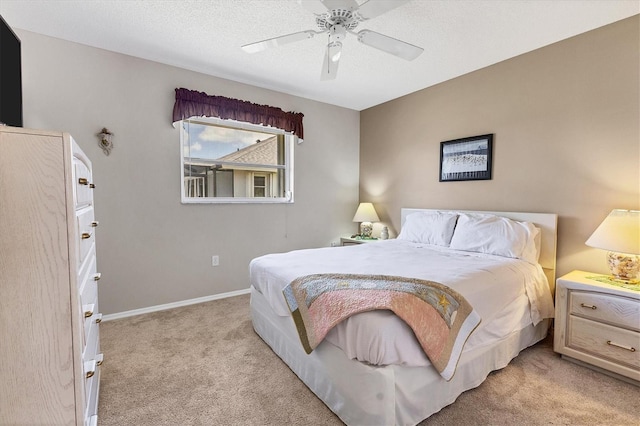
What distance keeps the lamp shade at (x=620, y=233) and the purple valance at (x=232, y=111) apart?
310 cm

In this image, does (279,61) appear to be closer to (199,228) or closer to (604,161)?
(199,228)

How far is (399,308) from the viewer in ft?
4.58

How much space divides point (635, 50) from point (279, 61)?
2878 millimetres

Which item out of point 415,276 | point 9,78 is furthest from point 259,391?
point 9,78

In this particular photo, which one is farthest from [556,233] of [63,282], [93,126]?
[93,126]

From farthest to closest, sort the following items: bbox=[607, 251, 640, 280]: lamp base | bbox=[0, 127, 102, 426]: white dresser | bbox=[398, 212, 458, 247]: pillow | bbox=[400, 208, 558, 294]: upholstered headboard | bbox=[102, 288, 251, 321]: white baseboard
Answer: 1. bbox=[398, 212, 458, 247]: pillow
2. bbox=[102, 288, 251, 321]: white baseboard
3. bbox=[400, 208, 558, 294]: upholstered headboard
4. bbox=[607, 251, 640, 280]: lamp base
5. bbox=[0, 127, 102, 426]: white dresser

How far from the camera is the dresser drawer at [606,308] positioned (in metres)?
1.85

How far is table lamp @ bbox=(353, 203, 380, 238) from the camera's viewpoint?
4.18 m

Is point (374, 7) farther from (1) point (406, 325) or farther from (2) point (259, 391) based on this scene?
(2) point (259, 391)

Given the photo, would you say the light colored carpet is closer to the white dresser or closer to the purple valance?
the white dresser

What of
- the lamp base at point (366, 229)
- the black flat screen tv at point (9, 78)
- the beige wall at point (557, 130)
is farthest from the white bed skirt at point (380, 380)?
the lamp base at point (366, 229)

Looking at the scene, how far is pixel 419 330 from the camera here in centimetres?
139

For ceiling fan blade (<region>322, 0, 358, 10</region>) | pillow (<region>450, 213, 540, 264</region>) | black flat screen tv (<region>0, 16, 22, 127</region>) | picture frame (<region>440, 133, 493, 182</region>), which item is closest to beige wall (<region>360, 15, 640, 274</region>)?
picture frame (<region>440, 133, 493, 182</region>)

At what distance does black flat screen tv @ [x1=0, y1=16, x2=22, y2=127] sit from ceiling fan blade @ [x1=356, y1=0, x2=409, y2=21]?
1768mm
